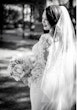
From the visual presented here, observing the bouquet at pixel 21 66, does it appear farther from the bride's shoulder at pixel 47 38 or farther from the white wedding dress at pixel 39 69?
the bride's shoulder at pixel 47 38

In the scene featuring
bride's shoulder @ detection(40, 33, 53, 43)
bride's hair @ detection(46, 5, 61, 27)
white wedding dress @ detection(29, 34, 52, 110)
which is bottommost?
white wedding dress @ detection(29, 34, 52, 110)

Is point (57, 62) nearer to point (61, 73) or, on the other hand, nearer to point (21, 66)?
point (61, 73)

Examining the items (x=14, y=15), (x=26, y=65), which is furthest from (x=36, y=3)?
(x=26, y=65)

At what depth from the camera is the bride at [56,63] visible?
2.98 meters

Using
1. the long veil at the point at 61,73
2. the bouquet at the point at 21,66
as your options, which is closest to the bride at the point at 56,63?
the long veil at the point at 61,73

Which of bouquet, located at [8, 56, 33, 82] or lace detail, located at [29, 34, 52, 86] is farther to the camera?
bouquet, located at [8, 56, 33, 82]

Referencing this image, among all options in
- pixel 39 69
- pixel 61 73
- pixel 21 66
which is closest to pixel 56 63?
pixel 61 73

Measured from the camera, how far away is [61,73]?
9.71 feet

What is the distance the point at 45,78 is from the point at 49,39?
1.46 ft

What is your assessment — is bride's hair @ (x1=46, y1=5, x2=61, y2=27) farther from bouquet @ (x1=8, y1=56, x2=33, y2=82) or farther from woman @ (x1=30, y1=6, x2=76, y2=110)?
bouquet @ (x1=8, y1=56, x2=33, y2=82)

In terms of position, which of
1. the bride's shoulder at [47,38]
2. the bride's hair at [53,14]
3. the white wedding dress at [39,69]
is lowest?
the white wedding dress at [39,69]

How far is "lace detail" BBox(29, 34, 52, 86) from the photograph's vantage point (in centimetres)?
303

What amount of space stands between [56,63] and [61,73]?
12 centimetres

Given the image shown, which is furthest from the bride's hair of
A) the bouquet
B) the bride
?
the bouquet
